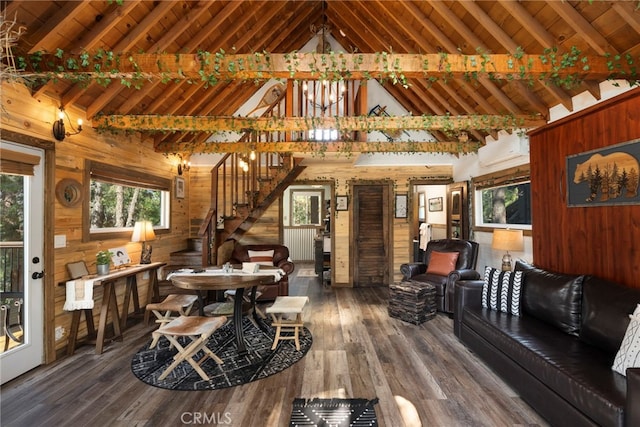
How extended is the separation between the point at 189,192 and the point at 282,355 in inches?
178

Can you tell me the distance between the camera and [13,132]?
2746 mm

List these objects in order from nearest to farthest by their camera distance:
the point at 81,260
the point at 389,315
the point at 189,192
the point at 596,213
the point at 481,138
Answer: the point at 596,213 < the point at 81,260 < the point at 389,315 < the point at 481,138 < the point at 189,192

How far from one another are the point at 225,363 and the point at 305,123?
296 centimetres

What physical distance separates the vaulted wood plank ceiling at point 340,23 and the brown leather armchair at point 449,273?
192 cm

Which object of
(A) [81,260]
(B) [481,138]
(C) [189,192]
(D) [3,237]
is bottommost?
(A) [81,260]

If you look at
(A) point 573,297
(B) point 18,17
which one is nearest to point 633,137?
(A) point 573,297

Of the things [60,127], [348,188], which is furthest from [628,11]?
[60,127]

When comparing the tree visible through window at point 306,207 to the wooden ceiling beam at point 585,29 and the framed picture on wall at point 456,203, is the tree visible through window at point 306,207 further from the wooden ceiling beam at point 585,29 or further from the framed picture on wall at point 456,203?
the wooden ceiling beam at point 585,29

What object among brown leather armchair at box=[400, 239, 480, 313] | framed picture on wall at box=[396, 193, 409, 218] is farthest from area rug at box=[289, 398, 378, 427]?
framed picture on wall at box=[396, 193, 409, 218]

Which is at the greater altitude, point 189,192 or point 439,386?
point 189,192

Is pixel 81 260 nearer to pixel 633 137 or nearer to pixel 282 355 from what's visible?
pixel 282 355

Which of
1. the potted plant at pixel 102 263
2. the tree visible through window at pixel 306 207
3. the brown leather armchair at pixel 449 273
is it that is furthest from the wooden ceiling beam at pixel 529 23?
the tree visible through window at pixel 306 207

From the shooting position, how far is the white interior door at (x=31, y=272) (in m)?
2.89

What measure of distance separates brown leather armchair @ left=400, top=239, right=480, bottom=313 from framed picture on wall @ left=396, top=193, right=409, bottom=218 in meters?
1.24
